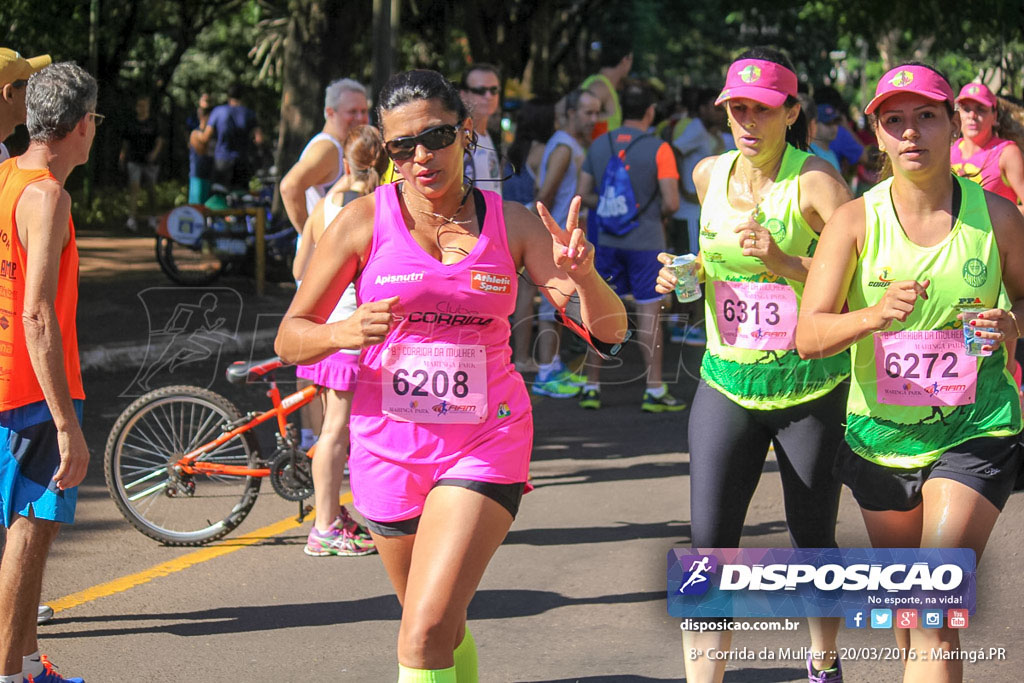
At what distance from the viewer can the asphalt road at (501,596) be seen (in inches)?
190

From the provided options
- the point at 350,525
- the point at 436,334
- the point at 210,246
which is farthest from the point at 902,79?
the point at 210,246

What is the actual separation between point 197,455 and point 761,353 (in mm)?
3309

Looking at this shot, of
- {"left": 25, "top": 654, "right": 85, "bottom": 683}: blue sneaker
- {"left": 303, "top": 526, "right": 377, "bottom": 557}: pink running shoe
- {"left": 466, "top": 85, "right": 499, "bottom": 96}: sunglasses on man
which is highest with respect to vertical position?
{"left": 466, "top": 85, "right": 499, "bottom": 96}: sunglasses on man

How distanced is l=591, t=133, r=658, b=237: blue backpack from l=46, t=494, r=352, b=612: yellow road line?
4.05 meters

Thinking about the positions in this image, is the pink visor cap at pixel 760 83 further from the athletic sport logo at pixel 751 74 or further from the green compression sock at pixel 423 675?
the green compression sock at pixel 423 675

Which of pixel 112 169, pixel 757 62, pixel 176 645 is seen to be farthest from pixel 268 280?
pixel 112 169

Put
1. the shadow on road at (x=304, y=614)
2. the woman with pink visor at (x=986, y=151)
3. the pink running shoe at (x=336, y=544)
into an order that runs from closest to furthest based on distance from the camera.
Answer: the shadow on road at (x=304, y=614), the pink running shoe at (x=336, y=544), the woman with pink visor at (x=986, y=151)

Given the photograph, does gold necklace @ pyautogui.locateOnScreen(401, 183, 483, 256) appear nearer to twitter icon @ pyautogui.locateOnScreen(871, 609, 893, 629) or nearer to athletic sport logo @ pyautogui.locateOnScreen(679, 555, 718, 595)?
athletic sport logo @ pyautogui.locateOnScreen(679, 555, 718, 595)

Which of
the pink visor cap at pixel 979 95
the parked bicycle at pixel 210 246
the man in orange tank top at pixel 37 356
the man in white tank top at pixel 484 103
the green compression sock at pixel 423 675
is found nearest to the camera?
the green compression sock at pixel 423 675

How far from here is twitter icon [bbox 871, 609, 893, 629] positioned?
3805 millimetres

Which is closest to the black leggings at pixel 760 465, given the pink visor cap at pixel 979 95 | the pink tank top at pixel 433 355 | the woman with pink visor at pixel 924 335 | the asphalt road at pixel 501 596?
the woman with pink visor at pixel 924 335

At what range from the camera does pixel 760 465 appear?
4.23 meters

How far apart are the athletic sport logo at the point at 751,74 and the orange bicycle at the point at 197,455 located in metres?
2.96

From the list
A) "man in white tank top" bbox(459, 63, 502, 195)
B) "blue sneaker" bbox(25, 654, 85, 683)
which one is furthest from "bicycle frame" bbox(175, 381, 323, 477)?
"man in white tank top" bbox(459, 63, 502, 195)
